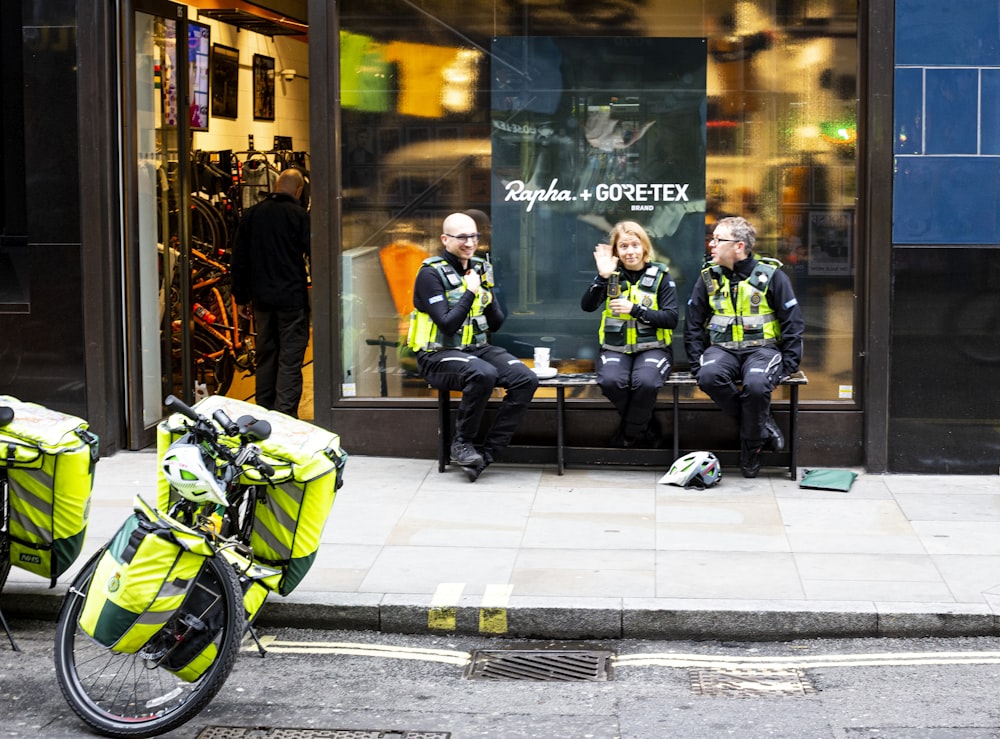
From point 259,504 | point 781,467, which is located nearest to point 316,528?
point 259,504

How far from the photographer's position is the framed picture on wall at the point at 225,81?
12.6 m

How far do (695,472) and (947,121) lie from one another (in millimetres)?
2776

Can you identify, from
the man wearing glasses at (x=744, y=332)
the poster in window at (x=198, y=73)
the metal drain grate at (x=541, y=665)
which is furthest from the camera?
the poster in window at (x=198, y=73)

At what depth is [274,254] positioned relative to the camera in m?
10.8

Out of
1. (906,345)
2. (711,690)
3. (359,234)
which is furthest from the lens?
(359,234)

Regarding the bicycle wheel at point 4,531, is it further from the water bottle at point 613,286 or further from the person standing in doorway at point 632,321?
the water bottle at point 613,286

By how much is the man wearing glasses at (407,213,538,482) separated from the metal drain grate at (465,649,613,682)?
9.63 feet

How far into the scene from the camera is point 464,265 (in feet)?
30.9

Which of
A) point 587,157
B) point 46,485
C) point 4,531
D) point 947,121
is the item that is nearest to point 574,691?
point 46,485

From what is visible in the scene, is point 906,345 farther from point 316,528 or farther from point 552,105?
point 316,528

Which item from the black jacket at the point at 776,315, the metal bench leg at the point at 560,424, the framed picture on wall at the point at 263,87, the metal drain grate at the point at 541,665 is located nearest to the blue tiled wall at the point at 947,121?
the black jacket at the point at 776,315

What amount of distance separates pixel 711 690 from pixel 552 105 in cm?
511

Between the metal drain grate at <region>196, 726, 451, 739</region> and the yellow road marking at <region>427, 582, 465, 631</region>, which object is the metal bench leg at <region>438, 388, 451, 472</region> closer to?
the yellow road marking at <region>427, 582, 465, 631</region>

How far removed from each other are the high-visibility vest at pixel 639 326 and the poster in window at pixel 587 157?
0.43 m
